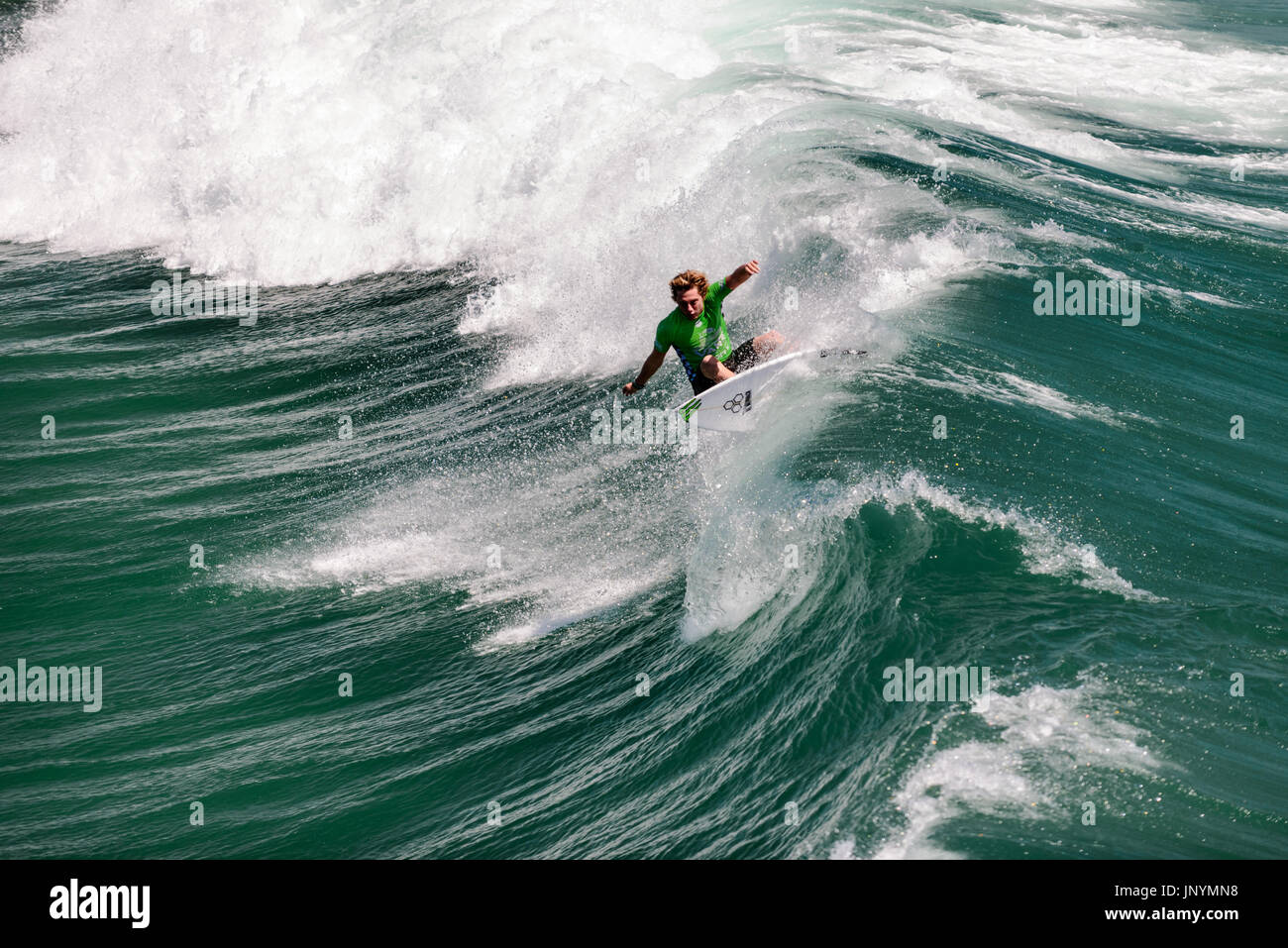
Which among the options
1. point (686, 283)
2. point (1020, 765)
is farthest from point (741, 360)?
point (1020, 765)

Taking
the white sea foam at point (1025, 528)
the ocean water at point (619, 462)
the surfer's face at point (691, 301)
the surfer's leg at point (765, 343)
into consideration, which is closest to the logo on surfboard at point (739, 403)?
the surfer's leg at point (765, 343)

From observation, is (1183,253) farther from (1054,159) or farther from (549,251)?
(549,251)

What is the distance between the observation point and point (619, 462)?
1293 cm

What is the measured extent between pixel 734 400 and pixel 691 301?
1.43 m

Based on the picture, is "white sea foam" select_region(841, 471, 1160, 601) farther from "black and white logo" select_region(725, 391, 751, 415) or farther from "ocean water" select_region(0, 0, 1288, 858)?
"black and white logo" select_region(725, 391, 751, 415)

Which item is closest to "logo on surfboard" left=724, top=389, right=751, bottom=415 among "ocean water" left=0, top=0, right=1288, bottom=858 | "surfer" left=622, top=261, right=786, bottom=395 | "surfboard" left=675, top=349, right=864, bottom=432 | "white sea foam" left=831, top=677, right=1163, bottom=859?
"surfboard" left=675, top=349, right=864, bottom=432

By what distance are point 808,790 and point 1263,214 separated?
16.0 meters

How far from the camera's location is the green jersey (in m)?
10.6

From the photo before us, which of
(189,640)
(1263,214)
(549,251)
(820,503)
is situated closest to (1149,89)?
(1263,214)

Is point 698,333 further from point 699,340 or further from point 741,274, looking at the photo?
point 741,274

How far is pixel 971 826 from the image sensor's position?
237 inches

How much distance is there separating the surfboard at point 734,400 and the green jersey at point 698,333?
0.33 m

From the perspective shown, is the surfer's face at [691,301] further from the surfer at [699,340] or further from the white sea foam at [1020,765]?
the white sea foam at [1020,765]
